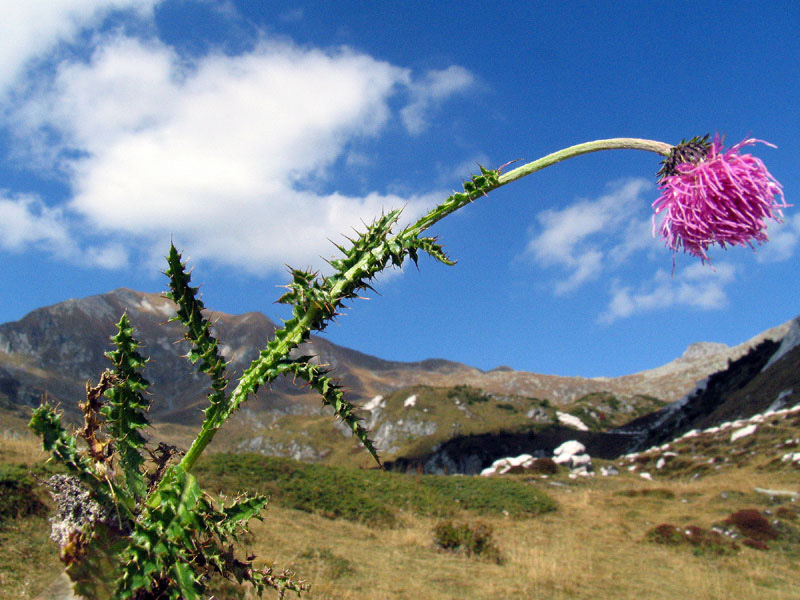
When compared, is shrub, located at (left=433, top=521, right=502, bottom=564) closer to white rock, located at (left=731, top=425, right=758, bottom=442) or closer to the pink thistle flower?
the pink thistle flower

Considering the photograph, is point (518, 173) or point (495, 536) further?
point (495, 536)

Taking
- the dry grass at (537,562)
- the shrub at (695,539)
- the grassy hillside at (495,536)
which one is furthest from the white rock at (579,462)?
the shrub at (695,539)

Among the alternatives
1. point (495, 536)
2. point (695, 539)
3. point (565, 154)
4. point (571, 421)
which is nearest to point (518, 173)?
point (565, 154)

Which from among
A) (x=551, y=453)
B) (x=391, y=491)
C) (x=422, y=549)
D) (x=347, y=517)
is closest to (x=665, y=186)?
(x=422, y=549)

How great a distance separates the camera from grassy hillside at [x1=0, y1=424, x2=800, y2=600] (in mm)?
10992

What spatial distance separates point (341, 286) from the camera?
7.14 ft

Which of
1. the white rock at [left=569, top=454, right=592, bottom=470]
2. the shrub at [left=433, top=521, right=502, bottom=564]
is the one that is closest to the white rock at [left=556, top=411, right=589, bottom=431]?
the white rock at [left=569, top=454, right=592, bottom=470]

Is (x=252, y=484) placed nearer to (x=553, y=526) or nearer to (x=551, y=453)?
(x=553, y=526)

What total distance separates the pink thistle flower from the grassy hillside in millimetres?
3314

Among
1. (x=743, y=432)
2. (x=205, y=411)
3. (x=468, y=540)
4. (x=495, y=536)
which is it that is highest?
(x=205, y=411)

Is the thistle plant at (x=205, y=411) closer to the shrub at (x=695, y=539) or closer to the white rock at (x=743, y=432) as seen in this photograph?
the shrub at (x=695, y=539)

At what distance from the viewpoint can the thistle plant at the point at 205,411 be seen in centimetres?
185

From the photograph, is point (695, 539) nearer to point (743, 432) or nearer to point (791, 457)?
point (791, 457)

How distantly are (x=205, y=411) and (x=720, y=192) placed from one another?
2.61m
